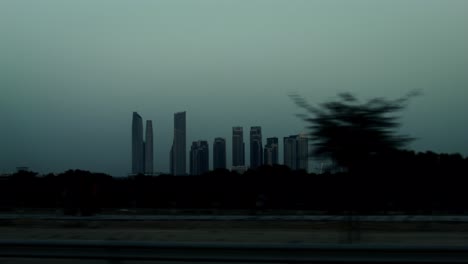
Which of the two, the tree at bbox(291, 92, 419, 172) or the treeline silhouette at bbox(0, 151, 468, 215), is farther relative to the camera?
the treeline silhouette at bbox(0, 151, 468, 215)

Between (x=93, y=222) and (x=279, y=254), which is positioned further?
(x=93, y=222)

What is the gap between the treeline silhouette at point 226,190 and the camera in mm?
57906

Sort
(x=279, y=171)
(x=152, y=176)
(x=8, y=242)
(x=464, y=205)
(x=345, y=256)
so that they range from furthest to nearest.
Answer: (x=152, y=176) → (x=279, y=171) → (x=464, y=205) → (x=8, y=242) → (x=345, y=256)

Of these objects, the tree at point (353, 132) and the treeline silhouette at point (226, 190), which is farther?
the treeline silhouette at point (226, 190)

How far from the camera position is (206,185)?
68750mm

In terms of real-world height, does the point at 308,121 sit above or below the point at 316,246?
above

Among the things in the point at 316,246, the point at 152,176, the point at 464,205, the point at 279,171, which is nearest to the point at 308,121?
the point at 316,246

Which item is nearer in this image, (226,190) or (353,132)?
(353,132)

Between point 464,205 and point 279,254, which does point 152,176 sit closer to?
point 464,205

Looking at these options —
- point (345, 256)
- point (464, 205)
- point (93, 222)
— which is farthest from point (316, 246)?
point (464, 205)

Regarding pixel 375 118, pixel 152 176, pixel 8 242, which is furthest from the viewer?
pixel 152 176

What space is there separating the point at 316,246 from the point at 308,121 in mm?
5517

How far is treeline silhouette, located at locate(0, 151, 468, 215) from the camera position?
5791cm

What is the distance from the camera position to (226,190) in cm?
6800
